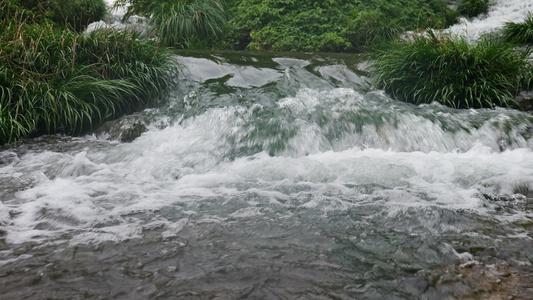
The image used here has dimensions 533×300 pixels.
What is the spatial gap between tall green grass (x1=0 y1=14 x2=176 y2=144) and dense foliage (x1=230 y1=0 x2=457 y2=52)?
4064mm

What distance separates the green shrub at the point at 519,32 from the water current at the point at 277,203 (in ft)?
11.3

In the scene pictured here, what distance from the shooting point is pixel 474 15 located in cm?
1084

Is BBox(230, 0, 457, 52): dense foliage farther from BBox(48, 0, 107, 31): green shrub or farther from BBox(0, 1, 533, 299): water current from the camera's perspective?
BBox(48, 0, 107, 31): green shrub

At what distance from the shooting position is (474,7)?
35.2 feet

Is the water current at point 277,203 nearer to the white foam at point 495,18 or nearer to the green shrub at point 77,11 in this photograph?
the white foam at point 495,18

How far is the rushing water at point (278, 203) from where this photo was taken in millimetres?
1929

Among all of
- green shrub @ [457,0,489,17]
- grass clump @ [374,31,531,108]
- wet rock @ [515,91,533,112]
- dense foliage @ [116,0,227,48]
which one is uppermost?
green shrub @ [457,0,489,17]

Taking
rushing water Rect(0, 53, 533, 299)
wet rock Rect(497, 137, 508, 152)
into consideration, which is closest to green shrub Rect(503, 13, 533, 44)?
rushing water Rect(0, 53, 533, 299)

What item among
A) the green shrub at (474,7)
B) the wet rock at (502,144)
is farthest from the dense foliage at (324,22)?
the wet rock at (502,144)

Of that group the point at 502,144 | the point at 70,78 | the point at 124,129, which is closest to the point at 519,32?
the point at 502,144

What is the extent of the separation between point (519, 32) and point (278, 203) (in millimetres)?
7471

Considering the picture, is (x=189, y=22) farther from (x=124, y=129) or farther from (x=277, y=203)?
(x=277, y=203)

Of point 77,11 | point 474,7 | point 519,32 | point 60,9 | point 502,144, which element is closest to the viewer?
point 502,144

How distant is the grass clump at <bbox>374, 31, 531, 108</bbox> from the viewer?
5680 millimetres
